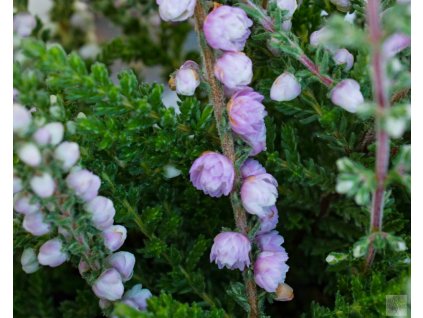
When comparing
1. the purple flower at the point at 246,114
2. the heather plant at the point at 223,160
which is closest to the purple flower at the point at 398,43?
the heather plant at the point at 223,160

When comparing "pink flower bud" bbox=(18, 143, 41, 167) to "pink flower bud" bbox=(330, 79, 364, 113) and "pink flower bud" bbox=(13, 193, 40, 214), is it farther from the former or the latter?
"pink flower bud" bbox=(330, 79, 364, 113)

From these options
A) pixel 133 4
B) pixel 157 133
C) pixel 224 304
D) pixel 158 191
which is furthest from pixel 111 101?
pixel 133 4

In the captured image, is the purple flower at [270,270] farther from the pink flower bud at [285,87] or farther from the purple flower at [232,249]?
the pink flower bud at [285,87]

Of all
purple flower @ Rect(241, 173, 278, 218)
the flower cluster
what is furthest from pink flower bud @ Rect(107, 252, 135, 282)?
purple flower @ Rect(241, 173, 278, 218)
